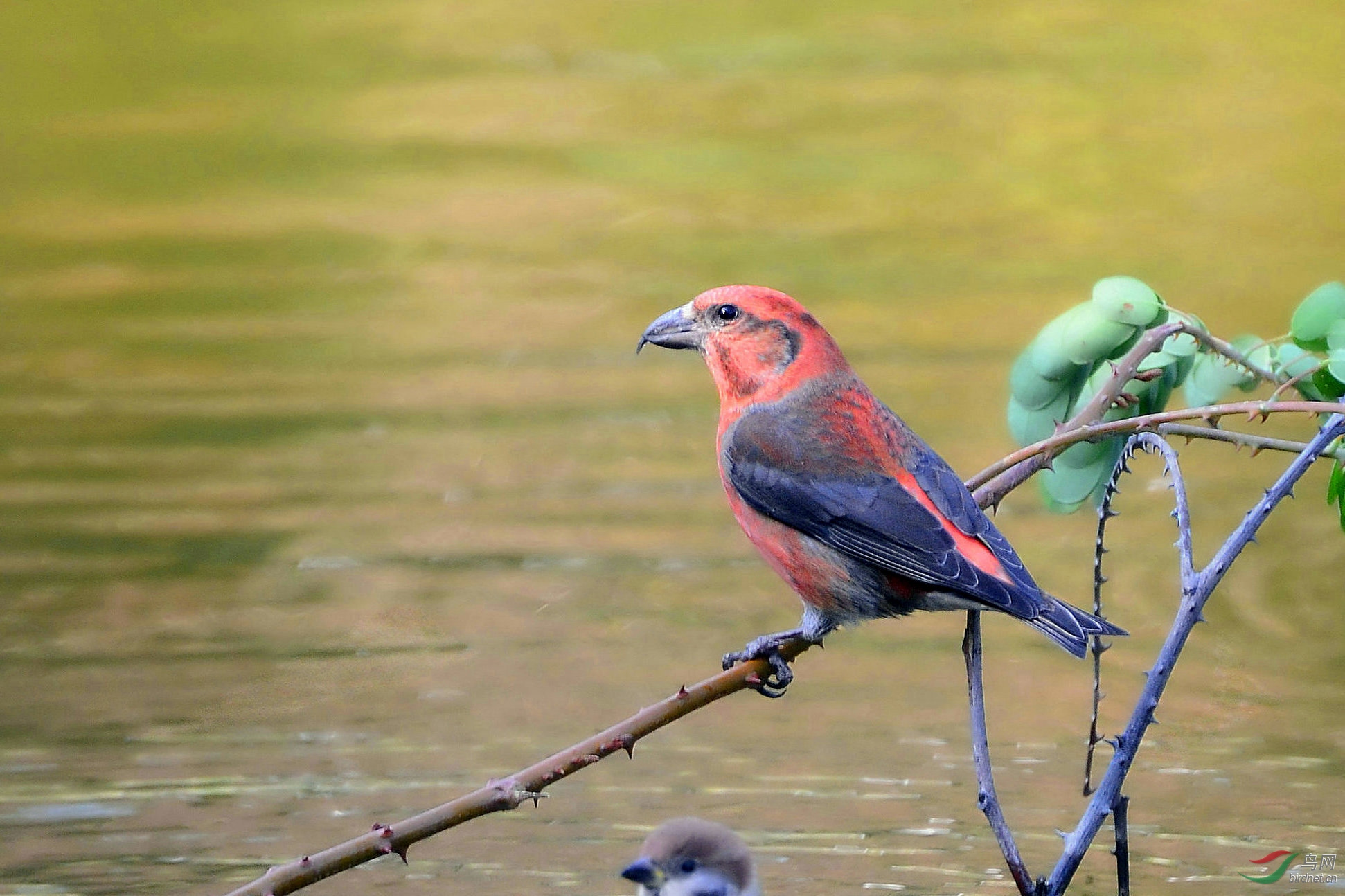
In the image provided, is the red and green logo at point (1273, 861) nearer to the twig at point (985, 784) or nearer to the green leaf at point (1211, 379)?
the green leaf at point (1211, 379)

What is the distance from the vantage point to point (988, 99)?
1562 centimetres

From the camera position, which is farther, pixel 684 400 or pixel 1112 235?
pixel 1112 235

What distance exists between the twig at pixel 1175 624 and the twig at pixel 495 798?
0.75 meters

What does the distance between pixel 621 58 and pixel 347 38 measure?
91.7 inches

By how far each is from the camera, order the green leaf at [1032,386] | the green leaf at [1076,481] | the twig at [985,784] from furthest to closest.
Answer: the green leaf at [1076,481], the green leaf at [1032,386], the twig at [985,784]

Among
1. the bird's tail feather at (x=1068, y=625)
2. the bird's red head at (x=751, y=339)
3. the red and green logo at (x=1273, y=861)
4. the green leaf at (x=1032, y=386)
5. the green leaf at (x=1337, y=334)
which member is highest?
the bird's red head at (x=751, y=339)

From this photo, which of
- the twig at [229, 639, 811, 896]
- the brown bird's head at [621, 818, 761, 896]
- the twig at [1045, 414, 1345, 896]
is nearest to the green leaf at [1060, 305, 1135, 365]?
the twig at [1045, 414, 1345, 896]

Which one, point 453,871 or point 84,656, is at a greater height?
point 84,656

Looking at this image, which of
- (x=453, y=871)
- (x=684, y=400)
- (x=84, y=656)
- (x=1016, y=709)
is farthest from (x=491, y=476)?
(x=453, y=871)

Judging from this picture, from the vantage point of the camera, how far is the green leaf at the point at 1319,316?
4.53 m

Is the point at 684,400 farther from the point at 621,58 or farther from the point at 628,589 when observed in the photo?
the point at 621,58

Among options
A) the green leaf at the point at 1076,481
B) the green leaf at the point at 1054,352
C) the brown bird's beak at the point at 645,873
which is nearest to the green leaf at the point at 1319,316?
the green leaf at the point at 1054,352

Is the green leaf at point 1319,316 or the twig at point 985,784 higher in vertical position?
the green leaf at point 1319,316

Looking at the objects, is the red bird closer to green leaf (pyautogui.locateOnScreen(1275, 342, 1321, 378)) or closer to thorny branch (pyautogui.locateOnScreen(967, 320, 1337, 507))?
thorny branch (pyautogui.locateOnScreen(967, 320, 1337, 507))
